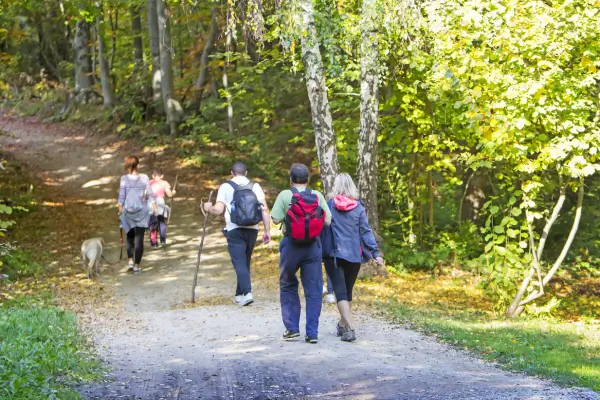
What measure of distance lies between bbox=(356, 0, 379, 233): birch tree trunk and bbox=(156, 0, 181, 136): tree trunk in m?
12.1

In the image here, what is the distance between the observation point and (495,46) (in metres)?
11.0

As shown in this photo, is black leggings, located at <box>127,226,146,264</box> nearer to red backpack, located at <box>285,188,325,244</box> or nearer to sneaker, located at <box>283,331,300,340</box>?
sneaker, located at <box>283,331,300,340</box>

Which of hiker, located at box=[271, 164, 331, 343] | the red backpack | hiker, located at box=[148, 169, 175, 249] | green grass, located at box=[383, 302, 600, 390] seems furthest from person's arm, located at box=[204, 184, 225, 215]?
hiker, located at box=[148, 169, 175, 249]

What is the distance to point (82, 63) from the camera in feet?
105

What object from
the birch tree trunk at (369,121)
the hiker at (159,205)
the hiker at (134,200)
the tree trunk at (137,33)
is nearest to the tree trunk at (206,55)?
the tree trunk at (137,33)

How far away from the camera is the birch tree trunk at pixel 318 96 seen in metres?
11.4

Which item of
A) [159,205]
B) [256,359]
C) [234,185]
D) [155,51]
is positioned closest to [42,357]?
[256,359]

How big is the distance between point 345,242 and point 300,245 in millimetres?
483

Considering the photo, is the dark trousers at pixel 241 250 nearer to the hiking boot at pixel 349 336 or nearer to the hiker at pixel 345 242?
the hiker at pixel 345 242

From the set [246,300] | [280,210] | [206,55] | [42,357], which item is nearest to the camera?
[42,357]

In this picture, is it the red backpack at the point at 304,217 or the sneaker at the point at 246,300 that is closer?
the red backpack at the point at 304,217

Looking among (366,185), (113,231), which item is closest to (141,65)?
(113,231)

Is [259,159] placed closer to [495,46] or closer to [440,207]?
[440,207]

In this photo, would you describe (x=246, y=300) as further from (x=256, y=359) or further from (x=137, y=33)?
(x=137, y=33)
